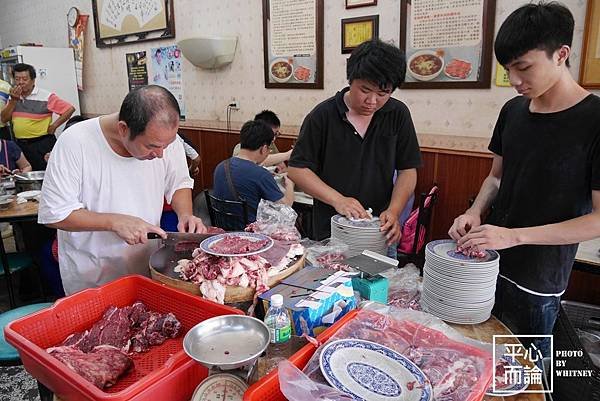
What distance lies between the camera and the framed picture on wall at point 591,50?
2.77 metres

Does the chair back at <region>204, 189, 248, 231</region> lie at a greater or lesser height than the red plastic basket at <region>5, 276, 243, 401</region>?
lesser

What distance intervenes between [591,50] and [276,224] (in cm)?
252

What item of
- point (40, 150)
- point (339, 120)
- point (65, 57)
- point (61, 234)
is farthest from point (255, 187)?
point (65, 57)

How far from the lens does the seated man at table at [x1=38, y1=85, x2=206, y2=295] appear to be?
60.4 inches

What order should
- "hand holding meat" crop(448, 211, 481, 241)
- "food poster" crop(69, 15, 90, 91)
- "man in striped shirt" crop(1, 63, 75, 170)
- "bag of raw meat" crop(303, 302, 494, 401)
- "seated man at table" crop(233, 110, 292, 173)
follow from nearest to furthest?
1. "bag of raw meat" crop(303, 302, 494, 401)
2. "hand holding meat" crop(448, 211, 481, 241)
3. "seated man at table" crop(233, 110, 292, 173)
4. "man in striped shirt" crop(1, 63, 75, 170)
5. "food poster" crop(69, 15, 90, 91)

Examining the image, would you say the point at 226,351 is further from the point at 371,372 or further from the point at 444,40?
the point at 444,40

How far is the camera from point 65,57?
710cm

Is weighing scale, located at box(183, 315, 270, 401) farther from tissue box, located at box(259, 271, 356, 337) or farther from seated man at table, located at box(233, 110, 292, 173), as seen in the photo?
seated man at table, located at box(233, 110, 292, 173)

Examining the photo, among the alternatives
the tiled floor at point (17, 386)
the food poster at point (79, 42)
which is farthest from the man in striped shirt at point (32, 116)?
the tiled floor at point (17, 386)

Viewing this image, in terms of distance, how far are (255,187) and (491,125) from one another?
76.2 inches

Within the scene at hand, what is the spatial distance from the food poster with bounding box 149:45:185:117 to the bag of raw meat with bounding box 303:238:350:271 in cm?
432

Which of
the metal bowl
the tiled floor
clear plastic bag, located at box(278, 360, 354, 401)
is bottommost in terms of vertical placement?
the tiled floor

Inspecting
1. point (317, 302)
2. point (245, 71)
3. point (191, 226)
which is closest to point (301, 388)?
point (317, 302)

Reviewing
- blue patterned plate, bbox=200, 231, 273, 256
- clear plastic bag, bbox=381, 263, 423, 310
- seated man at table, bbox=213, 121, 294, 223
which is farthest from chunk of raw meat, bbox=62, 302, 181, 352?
seated man at table, bbox=213, 121, 294, 223
